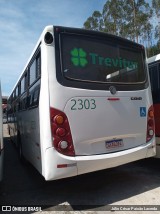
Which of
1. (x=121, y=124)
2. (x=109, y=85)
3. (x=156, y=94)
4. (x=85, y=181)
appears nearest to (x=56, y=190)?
(x=85, y=181)

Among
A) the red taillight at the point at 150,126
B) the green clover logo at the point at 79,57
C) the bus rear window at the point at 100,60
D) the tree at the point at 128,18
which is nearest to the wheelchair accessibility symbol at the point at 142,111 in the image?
the red taillight at the point at 150,126

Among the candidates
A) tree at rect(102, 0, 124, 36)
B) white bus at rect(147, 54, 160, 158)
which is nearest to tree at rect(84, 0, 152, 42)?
tree at rect(102, 0, 124, 36)

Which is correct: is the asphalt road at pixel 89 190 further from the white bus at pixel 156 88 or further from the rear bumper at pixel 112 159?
the white bus at pixel 156 88

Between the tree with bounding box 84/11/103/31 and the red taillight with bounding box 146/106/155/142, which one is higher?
the tree with bounding box 84/11/103/31

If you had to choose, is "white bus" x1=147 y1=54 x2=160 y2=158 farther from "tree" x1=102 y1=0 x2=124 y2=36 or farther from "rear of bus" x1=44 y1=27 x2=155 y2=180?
"tree" x1=102 y1=0 x2=124 y2=36

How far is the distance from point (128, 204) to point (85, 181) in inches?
55.1

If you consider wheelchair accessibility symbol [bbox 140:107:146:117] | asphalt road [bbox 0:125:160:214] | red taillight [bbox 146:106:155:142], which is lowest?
asphalt road [bbox 0:125:160:214]

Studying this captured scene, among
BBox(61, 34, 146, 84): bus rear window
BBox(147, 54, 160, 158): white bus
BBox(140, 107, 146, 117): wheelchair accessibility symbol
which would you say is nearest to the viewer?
BBox(61, 34, 146, 84): bus rear window


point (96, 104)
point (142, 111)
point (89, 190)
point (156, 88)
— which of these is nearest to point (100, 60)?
point (96, 104)

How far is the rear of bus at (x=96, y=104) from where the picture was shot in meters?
4.12

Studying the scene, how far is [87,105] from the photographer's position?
4.33 meters

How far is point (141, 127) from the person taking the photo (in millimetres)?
4945

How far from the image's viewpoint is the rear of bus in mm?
4125

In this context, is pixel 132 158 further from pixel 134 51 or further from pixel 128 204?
pixel 134 51
